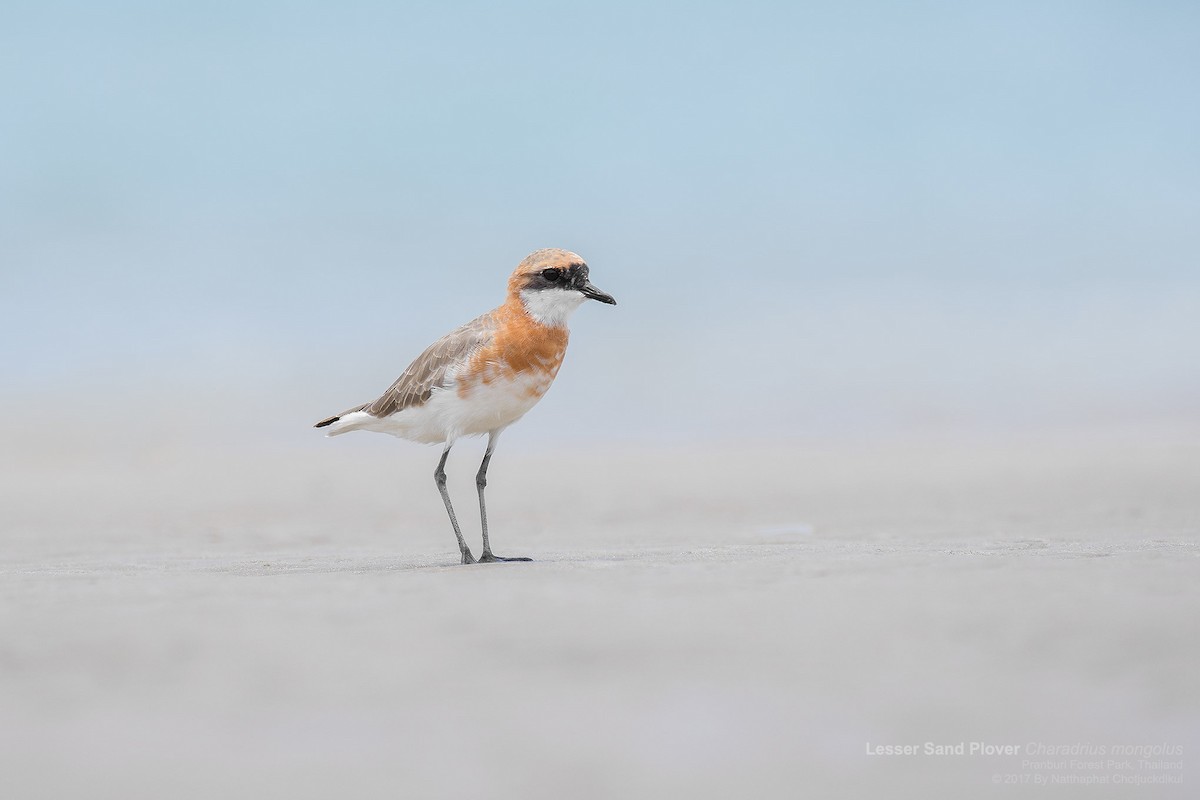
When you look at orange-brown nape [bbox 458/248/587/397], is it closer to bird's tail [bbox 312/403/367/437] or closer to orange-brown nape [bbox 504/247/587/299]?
orange-brown nape [bbox 504/247/587/299]

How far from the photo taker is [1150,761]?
2955mm

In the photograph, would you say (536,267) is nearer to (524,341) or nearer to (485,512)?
(524,341)

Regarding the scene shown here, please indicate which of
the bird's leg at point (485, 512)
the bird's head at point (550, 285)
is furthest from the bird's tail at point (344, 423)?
the bird's head at point (550, 285)

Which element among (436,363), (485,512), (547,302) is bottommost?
(485,512)

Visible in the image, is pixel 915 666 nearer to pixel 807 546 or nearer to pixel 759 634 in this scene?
pixel 759 634

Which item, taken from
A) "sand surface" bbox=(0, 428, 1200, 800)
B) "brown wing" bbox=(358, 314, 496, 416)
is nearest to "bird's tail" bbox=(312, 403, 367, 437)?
"brown wing" bbox=(358, 314, 496, 416)

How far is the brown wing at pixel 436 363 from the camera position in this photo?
685 centimetres

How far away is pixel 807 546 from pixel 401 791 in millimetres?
4274

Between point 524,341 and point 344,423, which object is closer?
point 524,341

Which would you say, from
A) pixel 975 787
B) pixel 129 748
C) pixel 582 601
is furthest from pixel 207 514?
pixel 975 787

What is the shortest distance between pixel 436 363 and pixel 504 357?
482 millimetres

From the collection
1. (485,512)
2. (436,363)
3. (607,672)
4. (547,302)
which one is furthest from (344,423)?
(607,672)

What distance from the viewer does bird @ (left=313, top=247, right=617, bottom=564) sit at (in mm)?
6754

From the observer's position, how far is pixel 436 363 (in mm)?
6965
